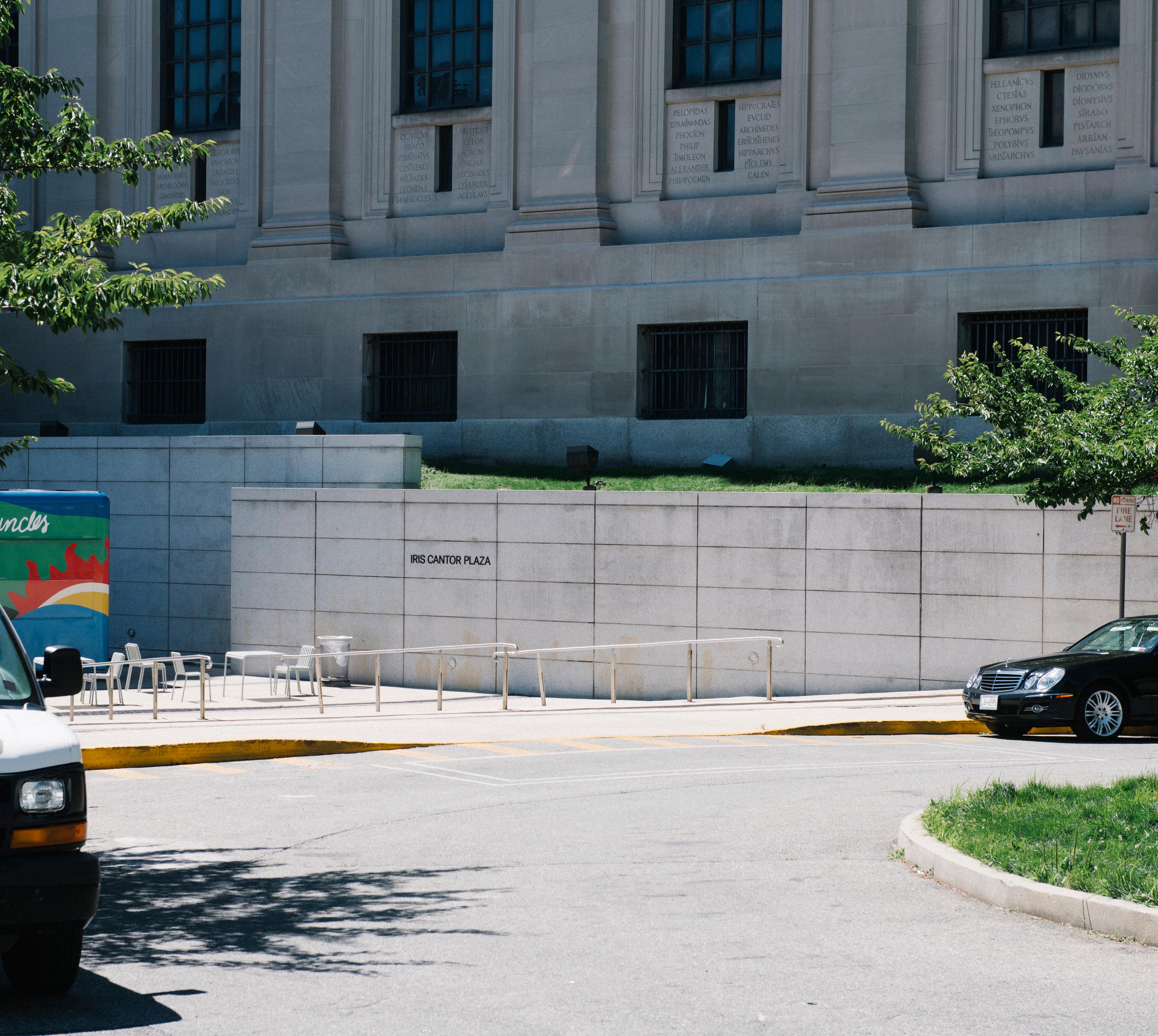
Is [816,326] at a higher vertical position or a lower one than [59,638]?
higher

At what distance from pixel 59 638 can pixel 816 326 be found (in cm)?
1435

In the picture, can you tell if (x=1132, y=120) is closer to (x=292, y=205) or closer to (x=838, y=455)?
(x=838, y=455)

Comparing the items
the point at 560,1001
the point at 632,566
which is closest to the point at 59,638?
the point at 632,566

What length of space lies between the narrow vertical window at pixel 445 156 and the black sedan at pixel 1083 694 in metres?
19.6

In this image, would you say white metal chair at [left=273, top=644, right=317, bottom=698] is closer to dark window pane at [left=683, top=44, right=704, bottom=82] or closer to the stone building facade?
the stone building facade

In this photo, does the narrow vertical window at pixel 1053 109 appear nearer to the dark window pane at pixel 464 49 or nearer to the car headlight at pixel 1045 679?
the dark window pane at pixel 464 49

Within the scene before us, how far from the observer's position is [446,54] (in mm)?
34344

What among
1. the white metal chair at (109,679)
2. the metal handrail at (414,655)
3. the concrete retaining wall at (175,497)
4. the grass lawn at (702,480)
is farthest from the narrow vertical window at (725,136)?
the white metal chair at (109,679)

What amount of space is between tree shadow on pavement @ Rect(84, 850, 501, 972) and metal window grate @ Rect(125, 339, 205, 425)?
26323 mm

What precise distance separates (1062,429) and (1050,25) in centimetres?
1152

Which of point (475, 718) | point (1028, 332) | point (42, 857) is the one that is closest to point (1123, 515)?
point (475, 718)

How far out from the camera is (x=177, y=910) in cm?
899

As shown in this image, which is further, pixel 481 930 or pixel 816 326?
pixel 816 326

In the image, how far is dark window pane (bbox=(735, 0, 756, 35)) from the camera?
103 ft
